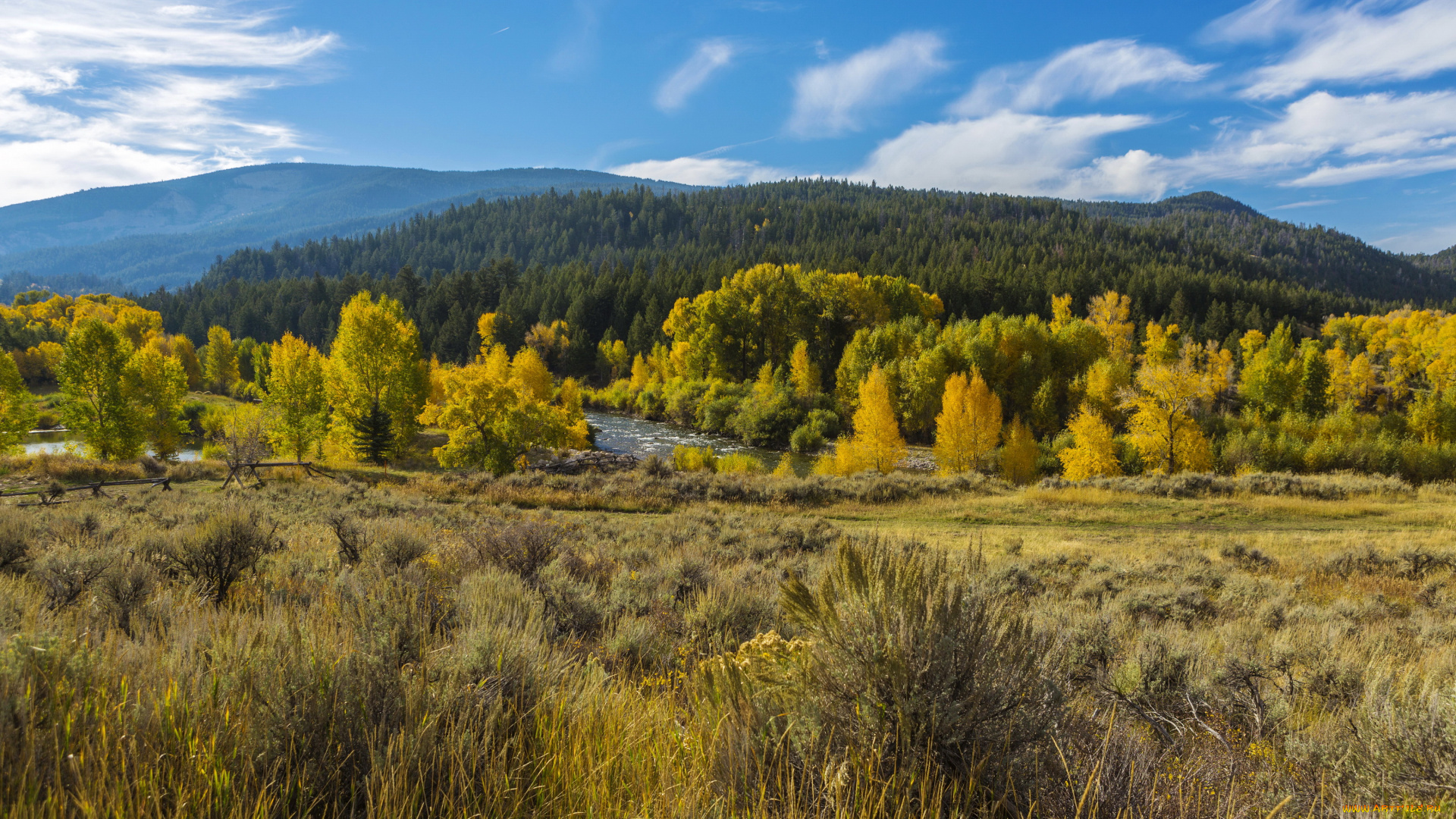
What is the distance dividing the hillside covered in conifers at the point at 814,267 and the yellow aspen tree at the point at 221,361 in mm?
24376

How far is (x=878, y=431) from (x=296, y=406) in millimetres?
36058

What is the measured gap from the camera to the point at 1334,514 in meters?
19.6

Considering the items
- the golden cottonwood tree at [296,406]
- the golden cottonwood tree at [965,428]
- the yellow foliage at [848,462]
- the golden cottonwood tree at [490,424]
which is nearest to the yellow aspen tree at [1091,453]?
the golden cottonwood tree at [965,428]

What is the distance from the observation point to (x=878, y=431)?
124ft

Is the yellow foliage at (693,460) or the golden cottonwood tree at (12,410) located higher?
the golden cottonwood tree at (12,410)

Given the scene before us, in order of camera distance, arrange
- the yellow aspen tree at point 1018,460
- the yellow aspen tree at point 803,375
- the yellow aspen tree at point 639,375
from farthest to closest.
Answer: the yellow aspen tree at point 639,375
the yellow aspen tree at point 803,375
the yellow aspen tree at point 1018,460

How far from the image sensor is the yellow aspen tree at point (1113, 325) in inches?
2189

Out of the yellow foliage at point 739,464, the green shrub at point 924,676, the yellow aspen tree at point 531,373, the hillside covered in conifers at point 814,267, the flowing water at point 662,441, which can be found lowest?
the flowing water at point 662,441

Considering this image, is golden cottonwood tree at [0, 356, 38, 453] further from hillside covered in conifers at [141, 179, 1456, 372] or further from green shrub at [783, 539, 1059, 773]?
hillside covered in conifers at [141, 179, 1456, 372]

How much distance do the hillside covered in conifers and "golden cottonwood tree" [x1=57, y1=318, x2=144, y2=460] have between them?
54798 mm

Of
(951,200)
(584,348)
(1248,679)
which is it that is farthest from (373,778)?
(951,200)

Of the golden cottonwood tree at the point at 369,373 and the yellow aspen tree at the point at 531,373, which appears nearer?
the golden cottonwood tree at the point at 369,373

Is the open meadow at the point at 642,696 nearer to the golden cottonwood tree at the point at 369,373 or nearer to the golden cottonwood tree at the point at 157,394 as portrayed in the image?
the golden cottonwood tree at the point at 369,373

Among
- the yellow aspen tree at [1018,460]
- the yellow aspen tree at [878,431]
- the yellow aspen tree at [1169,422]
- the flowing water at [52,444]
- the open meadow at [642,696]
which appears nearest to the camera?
the open meadow at [642,696]
